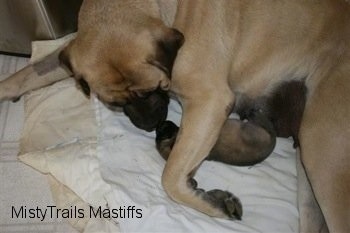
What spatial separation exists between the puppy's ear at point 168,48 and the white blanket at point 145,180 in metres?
0.51

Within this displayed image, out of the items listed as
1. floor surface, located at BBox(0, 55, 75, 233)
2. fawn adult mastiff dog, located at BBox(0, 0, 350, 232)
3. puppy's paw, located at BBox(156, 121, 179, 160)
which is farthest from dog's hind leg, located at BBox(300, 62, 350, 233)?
floor surface, located at BBox(0, 55, 75, 233)

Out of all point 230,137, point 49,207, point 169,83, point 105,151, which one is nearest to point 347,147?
point 230,137

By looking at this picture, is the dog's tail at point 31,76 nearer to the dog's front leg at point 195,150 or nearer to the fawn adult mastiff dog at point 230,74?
the fawn adult mastiff dog at point 230,74

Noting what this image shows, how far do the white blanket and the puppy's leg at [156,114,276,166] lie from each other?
0.05 meters

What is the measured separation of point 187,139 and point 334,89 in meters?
0.52

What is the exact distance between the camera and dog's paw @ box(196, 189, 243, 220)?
1.99 m

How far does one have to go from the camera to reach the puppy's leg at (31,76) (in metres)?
2.39

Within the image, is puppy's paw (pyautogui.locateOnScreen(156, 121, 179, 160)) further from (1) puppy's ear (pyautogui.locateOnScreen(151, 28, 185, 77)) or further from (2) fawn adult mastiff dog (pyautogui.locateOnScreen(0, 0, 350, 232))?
(1) puppy's ear (pyautogui.locateOnScreen(151, 28, 185, 77))

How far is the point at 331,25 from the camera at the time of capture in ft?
6.55

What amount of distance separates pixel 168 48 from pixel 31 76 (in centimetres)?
90

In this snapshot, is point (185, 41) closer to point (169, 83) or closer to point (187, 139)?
point (169, 83)

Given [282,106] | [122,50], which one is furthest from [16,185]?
[282,106]

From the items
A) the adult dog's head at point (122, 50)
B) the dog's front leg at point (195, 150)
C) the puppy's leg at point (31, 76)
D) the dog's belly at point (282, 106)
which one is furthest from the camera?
the puppy's leg at point (31, 76)

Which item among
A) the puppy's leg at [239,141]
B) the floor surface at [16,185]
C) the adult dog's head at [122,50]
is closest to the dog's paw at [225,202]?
the puppy's leg at [239,141]
